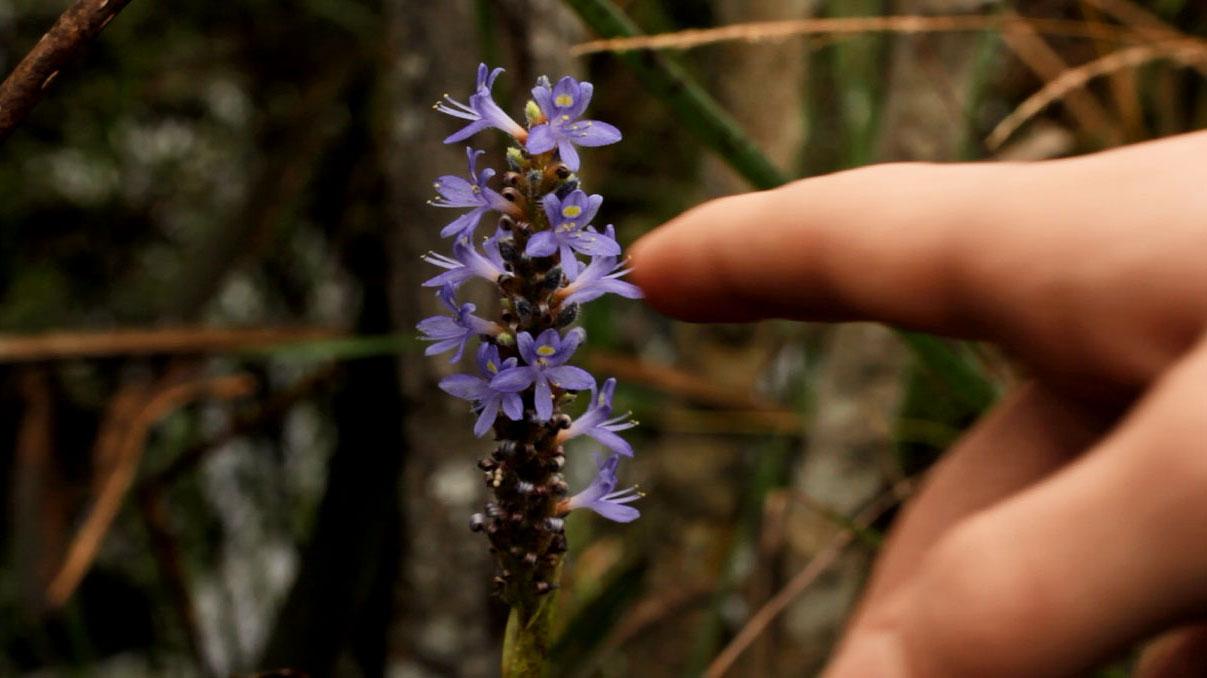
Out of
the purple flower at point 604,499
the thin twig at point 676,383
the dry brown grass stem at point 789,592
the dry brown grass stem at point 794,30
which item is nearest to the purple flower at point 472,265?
the purple flower at point 604,499

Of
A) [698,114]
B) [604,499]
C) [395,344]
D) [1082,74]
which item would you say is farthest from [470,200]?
[1082,74]

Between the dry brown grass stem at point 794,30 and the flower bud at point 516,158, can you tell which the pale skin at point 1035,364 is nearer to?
the flower bud at point 516,158

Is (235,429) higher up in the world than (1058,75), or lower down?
lower down

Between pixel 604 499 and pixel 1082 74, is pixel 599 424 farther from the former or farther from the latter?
pixel 1082 74

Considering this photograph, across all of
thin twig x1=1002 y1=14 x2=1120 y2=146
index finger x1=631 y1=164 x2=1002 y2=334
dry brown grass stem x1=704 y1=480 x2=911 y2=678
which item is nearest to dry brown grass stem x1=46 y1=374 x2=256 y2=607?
dry brown grass stem x1=704 y1=480 x2=911 y2=678

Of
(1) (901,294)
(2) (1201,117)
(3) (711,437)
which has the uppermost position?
(1) (901,294)

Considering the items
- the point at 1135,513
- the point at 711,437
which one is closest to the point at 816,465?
the point at 711,437

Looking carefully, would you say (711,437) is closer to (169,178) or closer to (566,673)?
(566,673)
